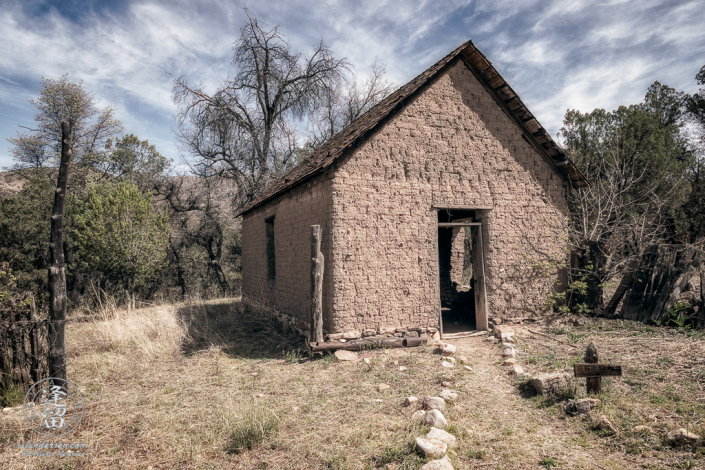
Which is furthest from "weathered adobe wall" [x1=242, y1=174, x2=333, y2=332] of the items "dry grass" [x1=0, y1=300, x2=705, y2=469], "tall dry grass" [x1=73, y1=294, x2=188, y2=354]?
"tall dry grass" [x1=73, y1=294, x2=188, y2=354]

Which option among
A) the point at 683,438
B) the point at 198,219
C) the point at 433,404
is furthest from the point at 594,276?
the point at 198,219

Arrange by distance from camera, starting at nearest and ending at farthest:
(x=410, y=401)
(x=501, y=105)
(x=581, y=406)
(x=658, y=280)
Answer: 1. (x=581, y=406)
2. (x=410, y=401)
3. (x=658, y=280)
4. (x=501, y=105)

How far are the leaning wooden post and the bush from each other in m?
2.70

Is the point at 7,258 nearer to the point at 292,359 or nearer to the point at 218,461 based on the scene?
the point at 292,359

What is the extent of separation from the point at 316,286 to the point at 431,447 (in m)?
4.02

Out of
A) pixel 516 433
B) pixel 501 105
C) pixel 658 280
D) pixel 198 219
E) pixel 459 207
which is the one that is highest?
pixel 501 105

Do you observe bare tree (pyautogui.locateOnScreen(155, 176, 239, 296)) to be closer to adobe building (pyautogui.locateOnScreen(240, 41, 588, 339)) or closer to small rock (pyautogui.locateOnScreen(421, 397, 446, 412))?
adobe building (pyautogui.locateOnScreen(240, 41, 588, 339))

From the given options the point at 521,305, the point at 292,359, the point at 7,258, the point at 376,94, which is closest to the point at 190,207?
the point at 7,258

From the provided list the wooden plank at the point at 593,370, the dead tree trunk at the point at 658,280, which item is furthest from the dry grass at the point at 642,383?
the dead tree trunk at the point at 658,280

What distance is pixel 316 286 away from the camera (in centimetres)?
710

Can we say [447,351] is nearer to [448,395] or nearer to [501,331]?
[501,331]

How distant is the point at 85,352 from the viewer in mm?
7395

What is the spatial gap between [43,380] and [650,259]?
11843 mm

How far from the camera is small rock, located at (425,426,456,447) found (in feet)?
12.3
